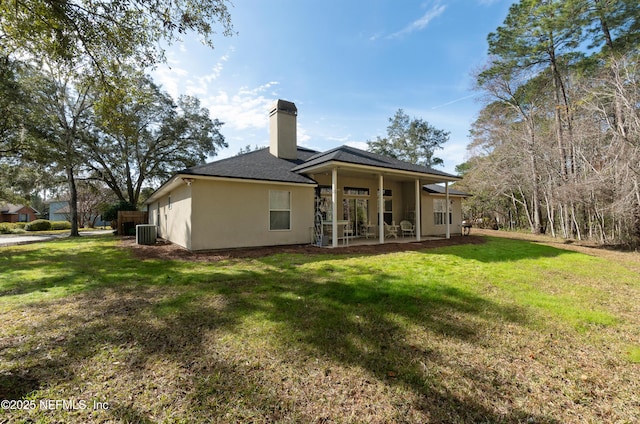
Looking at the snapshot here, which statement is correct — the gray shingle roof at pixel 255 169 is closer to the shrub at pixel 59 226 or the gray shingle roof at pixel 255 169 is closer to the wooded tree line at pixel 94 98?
the wooded tree line at pixel 94 98

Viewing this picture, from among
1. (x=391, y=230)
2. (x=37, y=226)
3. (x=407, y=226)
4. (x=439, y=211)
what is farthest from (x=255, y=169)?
(x=37, y=226)

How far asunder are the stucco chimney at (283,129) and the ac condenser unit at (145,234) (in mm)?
6559

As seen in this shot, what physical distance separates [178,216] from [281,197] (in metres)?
4.32

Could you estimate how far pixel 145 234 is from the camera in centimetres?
1178

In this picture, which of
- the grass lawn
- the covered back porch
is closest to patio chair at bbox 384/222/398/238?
the covered back porch

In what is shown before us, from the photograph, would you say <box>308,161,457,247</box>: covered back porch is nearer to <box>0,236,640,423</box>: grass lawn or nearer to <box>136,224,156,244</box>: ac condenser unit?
<box>0,236,640,423</box>: grass lawn

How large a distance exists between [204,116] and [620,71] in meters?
25.8

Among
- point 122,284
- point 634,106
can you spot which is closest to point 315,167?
point 122,284

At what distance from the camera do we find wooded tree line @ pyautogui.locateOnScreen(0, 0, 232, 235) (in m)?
5.95

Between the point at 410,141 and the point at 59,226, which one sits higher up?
the point at 410,141

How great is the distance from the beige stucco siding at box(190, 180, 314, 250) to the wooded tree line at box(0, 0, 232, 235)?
116 inches

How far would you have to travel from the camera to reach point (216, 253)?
862 cm

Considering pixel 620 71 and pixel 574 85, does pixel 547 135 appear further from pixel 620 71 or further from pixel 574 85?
pixel 620 71

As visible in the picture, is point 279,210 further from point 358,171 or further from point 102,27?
point 102,27
